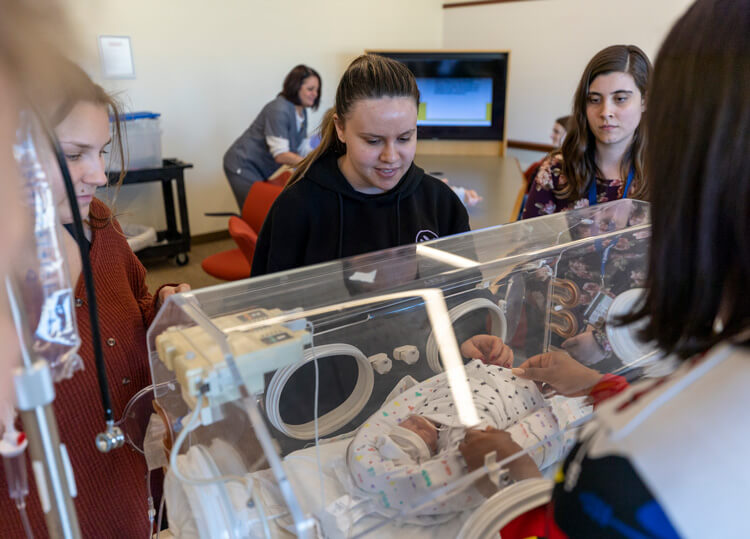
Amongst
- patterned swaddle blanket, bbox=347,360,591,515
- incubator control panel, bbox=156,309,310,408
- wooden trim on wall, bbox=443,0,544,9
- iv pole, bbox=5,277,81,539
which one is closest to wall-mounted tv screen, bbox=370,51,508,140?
wooden trim on wall, bbox=443,0,544,9

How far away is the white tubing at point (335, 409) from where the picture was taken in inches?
36.0

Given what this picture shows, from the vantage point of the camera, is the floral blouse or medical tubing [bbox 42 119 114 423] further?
the floral blouse

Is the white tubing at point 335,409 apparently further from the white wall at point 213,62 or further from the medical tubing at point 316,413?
the white wall at point 213,62

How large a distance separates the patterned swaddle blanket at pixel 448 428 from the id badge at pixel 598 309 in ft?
0.85

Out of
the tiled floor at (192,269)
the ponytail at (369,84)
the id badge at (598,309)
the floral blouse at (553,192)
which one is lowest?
the tiled floor at (192,269)

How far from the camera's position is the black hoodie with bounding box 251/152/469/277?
4.39 feet

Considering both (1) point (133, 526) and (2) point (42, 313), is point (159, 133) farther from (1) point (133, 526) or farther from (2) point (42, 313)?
(2) point (42, 313)

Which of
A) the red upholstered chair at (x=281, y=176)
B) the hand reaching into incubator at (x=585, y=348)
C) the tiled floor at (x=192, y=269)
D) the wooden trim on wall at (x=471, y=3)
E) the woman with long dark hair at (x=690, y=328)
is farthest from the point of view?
the wooden trim on wall at (x=471, y=3)

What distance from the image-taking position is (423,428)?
104 cm

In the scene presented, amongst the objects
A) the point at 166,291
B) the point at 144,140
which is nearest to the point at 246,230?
the point at 166,291

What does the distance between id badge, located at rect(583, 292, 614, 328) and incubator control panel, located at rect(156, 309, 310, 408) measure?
82cm

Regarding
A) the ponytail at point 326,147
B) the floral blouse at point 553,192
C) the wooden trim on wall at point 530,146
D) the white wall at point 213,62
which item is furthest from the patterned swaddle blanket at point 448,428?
the wooden trim on wall at point 530,146

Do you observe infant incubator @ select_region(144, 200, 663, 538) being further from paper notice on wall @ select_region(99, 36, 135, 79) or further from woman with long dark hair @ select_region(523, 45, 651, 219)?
paper notice on wall @ select_region(99, 36, 135, 79)

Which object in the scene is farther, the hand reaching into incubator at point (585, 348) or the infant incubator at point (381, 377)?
the hand reaching into incubator at point (585, 348)
